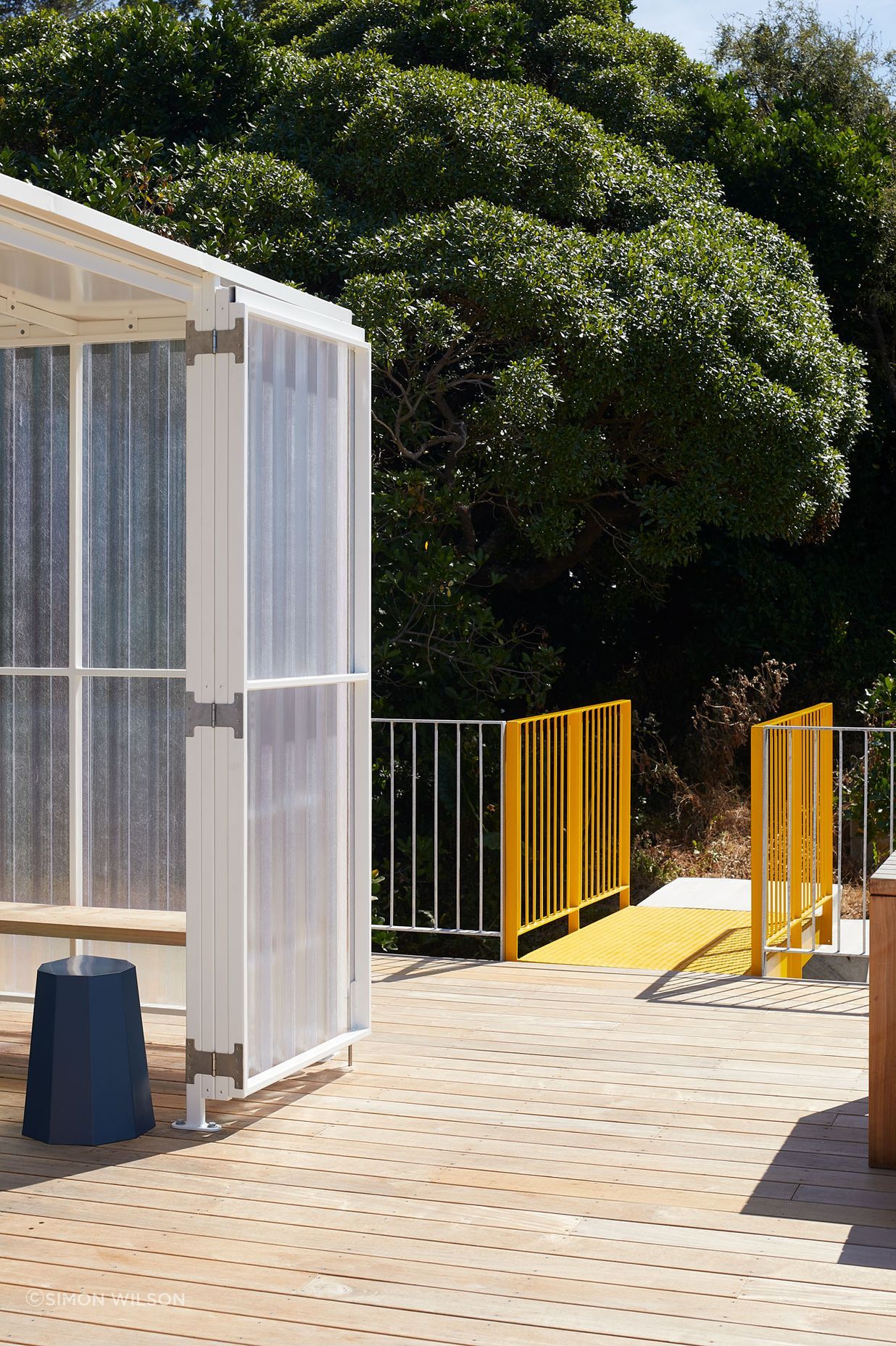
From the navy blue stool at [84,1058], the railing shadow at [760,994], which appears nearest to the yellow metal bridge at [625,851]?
the railing shadow at [760,994]

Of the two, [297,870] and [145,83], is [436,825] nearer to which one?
[297,870]

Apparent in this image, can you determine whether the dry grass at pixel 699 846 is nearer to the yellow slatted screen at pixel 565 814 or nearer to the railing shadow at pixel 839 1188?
the yellow slatted screen at pixel 565 814

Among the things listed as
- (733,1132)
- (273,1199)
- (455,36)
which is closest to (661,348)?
(455,36)

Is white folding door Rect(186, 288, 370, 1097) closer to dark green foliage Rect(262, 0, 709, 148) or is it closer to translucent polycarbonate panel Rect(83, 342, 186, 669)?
translucent polycarbonate panel Rect(83, 342, 186, 669)

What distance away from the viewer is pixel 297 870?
4969mm

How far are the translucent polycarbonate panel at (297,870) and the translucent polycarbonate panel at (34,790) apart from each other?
140cm

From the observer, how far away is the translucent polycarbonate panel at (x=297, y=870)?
15.6ft

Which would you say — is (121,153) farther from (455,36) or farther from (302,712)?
(302,712)

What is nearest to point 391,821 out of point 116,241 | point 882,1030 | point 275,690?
point 275,690

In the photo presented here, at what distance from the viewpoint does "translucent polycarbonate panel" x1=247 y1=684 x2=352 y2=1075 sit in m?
4.74

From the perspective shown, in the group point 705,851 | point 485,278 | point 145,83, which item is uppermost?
point 145,83

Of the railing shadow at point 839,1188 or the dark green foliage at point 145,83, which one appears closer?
the railing shadow at point 839,1188

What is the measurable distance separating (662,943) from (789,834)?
105 cm

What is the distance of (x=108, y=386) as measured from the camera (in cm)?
589
